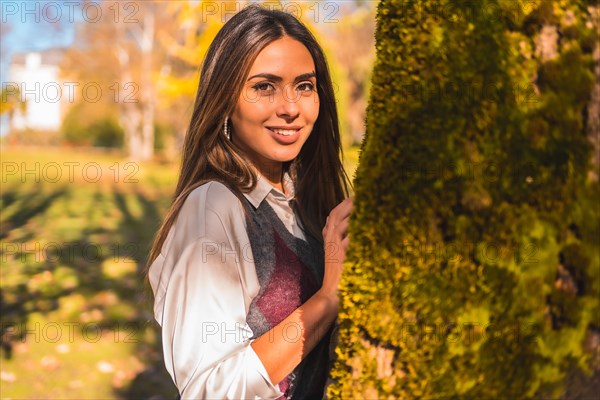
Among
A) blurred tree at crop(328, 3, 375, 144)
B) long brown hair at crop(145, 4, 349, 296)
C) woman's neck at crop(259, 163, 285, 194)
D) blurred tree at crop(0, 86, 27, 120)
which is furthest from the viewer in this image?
blurred tree at crop(328, 3, 375, 144)

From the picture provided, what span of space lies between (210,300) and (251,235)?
320mm

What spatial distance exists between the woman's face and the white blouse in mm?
305

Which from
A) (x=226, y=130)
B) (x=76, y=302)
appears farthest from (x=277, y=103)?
(x=76, y=302)

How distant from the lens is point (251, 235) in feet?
7.52

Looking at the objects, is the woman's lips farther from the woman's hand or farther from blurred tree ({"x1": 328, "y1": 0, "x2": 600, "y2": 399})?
blurred tree ({"x1": 328, "y1": 0, "x2": 600, "y2": 399})

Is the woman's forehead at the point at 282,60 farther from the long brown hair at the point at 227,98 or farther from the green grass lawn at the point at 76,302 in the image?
the green grass lawn at the point at 76,302

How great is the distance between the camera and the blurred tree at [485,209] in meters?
1.68

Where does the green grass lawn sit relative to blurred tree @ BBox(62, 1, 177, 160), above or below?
below

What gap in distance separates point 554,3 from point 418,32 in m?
0.36

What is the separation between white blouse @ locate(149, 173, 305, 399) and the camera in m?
2.00

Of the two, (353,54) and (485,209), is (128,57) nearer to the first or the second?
(353,54)

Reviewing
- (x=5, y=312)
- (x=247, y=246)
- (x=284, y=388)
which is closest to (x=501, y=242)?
(x=247, y=246)

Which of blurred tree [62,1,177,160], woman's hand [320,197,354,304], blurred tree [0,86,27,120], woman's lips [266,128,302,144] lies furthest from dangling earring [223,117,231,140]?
blurred tree [62,1,177,160]

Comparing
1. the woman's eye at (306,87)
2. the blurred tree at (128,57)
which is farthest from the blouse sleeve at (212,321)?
the blurred tree at (128,57)
